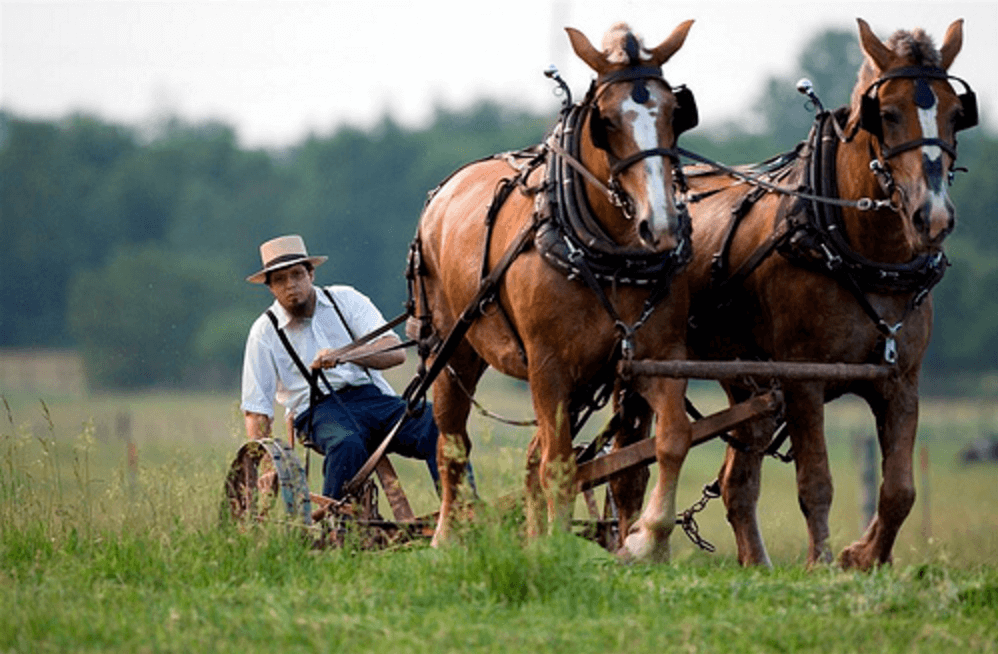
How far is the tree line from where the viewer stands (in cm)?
5794

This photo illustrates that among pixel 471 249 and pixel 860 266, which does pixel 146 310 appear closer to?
pixel 471 249

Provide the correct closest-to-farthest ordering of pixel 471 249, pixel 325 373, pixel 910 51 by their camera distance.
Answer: pixel 910 51 < pixel 471 249 < pixel 325 373

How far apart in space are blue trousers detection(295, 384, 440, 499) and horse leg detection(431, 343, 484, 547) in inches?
5.5

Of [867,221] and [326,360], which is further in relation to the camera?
[326,360]

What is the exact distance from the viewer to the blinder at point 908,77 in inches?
288

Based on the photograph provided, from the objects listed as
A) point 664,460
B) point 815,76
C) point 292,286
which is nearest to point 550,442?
point 664,460

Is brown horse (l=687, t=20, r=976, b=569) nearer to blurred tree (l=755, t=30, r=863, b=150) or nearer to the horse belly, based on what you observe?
the horse belly

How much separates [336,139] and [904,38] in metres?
70.8

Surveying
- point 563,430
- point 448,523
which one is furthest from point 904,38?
point 448,523

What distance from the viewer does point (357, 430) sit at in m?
9.32

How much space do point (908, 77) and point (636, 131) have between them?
119 cm

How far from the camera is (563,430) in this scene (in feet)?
25.3

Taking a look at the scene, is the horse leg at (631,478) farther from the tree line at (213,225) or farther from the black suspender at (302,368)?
the tree line at (213,225)

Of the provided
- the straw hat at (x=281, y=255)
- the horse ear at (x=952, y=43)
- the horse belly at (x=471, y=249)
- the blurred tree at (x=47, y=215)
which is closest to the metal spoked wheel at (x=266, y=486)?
the horse belly at (x=471, y=249)
